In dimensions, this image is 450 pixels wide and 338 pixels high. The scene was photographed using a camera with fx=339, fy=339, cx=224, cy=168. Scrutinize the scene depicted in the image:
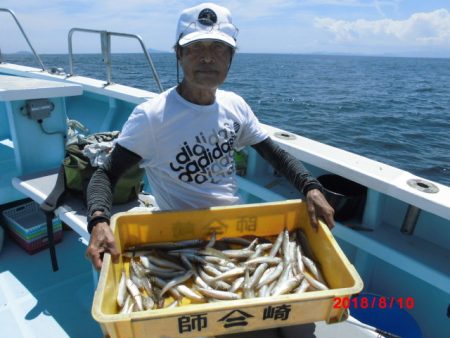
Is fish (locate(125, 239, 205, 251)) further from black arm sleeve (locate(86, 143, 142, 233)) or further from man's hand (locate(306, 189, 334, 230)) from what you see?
man's hand (locate(306, 189, 334, 230))

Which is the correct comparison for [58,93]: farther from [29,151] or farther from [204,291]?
[204,291]

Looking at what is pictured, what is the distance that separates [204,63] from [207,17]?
10.5 inches

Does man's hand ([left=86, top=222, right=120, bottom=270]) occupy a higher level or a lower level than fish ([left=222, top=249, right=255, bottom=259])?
higher

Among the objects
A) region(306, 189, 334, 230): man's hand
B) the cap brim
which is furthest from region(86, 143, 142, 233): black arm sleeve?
region(306, 189, 334, 230): man's hand

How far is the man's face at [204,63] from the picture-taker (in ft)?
6.57

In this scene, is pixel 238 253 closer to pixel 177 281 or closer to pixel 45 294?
pixel 177 281

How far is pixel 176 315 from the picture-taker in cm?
135

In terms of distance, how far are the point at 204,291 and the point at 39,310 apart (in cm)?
183

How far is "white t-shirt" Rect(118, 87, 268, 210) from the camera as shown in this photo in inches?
79.7

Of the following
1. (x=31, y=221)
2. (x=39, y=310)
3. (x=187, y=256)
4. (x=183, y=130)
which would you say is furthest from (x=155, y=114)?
(x=31, y=221)

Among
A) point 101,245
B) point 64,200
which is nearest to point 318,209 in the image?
point 101,245

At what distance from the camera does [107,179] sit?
199 centimetres

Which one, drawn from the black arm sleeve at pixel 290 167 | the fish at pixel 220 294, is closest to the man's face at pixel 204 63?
the black arm sleeve at pixel 290 167
